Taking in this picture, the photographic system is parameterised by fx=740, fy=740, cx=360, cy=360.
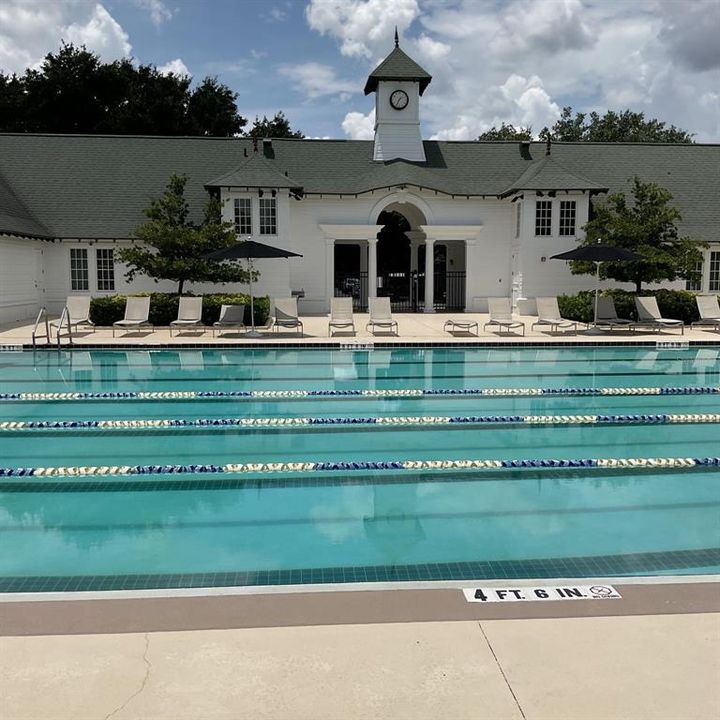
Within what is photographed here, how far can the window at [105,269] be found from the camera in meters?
26.8

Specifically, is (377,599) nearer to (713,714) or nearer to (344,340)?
(713,714)

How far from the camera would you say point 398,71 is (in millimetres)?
30688

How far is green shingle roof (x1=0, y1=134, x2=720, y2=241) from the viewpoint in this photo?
2692 centimetres

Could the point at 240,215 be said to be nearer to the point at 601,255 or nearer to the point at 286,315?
the point at 286,315

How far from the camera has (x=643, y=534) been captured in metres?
6.34

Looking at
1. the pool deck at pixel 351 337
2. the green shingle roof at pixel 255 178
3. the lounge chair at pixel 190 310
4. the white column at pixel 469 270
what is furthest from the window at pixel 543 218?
the lounge chair at pixel 190 310

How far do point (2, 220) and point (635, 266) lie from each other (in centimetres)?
1926

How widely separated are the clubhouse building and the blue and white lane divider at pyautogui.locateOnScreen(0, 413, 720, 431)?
1496 centimetres

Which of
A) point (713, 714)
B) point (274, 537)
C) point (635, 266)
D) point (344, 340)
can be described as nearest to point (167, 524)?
point (274, 537)

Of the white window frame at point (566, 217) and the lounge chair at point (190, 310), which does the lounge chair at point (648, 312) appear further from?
the lounge chair at point (190, 310)

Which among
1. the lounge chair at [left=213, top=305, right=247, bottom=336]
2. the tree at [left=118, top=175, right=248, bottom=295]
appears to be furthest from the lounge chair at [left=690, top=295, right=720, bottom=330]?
the tree at [left=118, top=175, right=248, bottom=295]

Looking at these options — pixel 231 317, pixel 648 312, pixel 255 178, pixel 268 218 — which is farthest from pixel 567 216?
pixel 231 317

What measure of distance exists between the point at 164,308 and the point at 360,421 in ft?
43.5

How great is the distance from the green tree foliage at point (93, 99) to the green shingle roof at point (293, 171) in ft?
58.9
